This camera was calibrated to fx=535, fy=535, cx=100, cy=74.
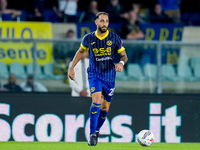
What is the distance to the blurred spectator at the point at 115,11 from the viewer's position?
1280 cm

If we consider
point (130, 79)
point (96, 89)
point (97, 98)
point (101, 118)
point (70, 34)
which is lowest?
point (101, 118)

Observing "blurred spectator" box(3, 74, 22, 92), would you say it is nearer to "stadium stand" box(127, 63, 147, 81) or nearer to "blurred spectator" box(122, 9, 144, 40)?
"stadium stand" box(127, 63, 147, 81)

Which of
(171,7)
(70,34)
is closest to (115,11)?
(171,7)

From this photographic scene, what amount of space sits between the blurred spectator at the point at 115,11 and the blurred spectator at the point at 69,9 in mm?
796

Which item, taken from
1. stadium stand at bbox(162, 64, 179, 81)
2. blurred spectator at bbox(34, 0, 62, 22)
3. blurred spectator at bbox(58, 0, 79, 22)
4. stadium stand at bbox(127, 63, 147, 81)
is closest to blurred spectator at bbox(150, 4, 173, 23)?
blurred spectator at bbox(58, 0, 79, 22)

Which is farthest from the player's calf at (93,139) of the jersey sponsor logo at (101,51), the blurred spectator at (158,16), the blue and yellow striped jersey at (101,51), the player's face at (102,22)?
the blurred spectator at (158,16)

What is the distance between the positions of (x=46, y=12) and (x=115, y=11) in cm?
169

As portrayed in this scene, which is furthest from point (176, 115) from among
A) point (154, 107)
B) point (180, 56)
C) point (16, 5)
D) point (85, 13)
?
point (16, 5)

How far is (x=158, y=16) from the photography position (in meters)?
13.2

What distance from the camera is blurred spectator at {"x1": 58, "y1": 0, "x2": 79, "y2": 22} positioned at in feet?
42.7

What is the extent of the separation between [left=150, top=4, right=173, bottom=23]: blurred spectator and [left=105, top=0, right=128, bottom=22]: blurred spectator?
701 mm

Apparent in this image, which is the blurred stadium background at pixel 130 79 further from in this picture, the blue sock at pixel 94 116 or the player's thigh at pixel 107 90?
the blue sock at pixel 94 116

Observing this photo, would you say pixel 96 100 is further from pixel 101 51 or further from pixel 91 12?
pixel 91 12

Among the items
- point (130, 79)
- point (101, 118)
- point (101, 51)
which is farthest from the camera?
point (130, 79)
